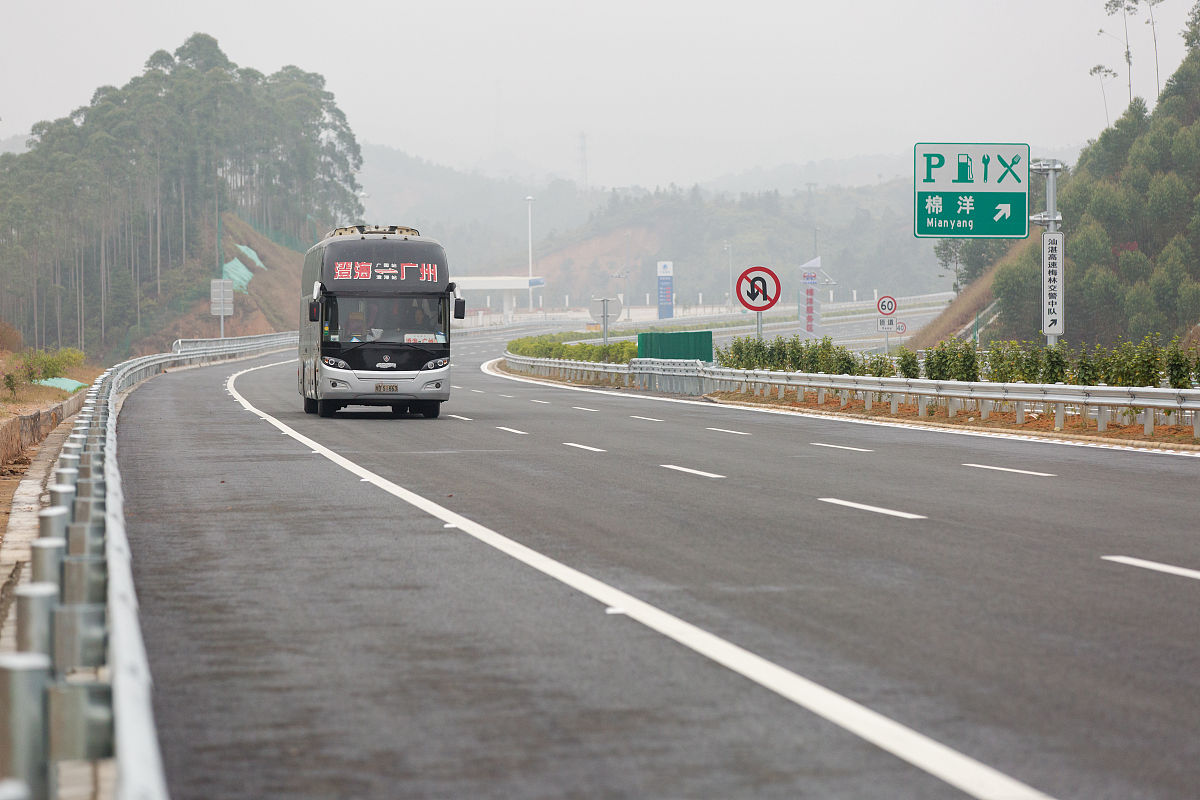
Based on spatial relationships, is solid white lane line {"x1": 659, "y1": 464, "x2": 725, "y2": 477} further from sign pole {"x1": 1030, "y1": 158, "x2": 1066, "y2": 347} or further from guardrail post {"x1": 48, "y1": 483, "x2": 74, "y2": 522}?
sign pole {"x1": 1030, "y1": 158, "x2": 1066, "y2": 347}

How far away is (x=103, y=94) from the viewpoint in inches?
5226

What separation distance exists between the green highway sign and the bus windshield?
12.9 metres

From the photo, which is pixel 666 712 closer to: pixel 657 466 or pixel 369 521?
pixel 369 521

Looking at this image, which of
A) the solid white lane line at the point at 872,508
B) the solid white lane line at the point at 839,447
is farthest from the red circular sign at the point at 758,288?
the solid white lane line at the point at 872,508

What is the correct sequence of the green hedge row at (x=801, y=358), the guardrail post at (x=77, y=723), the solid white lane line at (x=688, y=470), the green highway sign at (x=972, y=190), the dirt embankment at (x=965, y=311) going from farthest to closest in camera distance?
the dirt embankment at (x=965, y=311) < the green highway sign at (x=972, y=190) < the green hedge row at (x=801, y=358) < the solid white lane line at (x=688, y=470) < the guardrail post at (x=77, y=723)

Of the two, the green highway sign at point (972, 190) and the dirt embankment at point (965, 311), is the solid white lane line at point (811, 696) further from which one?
the dirt embankment at point (965, 311)

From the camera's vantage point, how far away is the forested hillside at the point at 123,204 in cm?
12475

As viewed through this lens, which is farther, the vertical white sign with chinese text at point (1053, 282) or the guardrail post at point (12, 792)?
the vertical white sign with chinese text at point (1053, 282)

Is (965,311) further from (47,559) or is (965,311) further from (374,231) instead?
(47,559)

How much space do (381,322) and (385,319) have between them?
3.9 inches

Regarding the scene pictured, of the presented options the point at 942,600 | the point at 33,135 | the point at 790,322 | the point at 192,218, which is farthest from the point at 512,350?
the point at 33,135

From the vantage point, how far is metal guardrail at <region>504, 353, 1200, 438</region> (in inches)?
918

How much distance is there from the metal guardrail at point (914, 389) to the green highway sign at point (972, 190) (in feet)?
16.9

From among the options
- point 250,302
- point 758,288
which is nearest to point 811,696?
point 758,288
